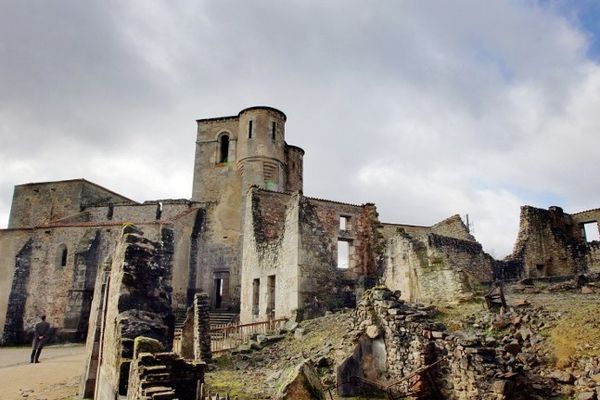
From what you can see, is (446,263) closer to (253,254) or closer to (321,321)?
(321,321)

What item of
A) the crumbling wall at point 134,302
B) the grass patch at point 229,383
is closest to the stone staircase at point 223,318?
the grass patch at point 229,383

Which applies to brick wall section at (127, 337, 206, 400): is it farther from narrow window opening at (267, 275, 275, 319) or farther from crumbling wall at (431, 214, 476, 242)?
crumbling wall at (431, 214, 476, 242)

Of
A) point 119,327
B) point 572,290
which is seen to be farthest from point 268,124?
point 119,327

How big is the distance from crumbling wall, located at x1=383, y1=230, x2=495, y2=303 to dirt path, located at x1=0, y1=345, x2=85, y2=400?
36.8ft

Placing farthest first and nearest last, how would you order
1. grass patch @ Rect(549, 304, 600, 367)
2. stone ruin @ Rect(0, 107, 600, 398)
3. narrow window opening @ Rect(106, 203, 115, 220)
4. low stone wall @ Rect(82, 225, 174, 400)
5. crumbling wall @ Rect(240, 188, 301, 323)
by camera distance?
narrow window opening @ Rect(106, 203, 115, 220) → crumbling wall @ Rect(240, 188, 301, 323) → grass patch @ Rect(549, 304, 600, 367) → stone ruin @ Rect(0, 107, 600, 398) → low stone wall @ Rect(82, 225, 174, 400)

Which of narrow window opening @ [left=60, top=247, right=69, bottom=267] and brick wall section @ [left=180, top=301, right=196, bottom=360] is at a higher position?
narrow window opening @ [left=60, top=247, right=69, bottom=267]

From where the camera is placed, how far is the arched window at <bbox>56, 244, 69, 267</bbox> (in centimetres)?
2492

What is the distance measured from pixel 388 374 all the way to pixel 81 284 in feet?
62.8

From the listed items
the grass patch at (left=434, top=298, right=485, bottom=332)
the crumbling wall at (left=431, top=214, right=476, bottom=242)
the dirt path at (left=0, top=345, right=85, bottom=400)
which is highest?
the crumbling wall at (left=431, top=214, right=476, bottom=242)

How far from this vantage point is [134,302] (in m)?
7.76

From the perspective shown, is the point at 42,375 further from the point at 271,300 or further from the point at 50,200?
the point at 50,200

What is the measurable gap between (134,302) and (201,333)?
5727 millimetres

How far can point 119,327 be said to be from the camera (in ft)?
23.0

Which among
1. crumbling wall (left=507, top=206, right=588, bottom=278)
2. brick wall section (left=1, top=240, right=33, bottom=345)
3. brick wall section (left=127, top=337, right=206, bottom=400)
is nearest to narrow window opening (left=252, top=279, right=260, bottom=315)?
crumbling wall (left=507, top=206, right=588, bottom=278)
